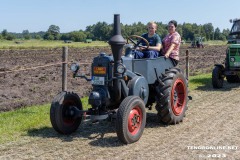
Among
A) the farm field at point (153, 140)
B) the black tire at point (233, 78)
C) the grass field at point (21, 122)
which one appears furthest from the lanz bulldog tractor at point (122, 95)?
the black tire at point (233, 78)

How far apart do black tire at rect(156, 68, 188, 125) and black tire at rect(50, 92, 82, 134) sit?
4.59 ft

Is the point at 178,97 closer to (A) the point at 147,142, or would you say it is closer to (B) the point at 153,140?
(B) the point at 153,140

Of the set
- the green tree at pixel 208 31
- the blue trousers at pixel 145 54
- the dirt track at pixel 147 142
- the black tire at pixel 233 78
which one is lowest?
the dirt track at pixel 147 142

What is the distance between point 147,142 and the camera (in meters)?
5.30

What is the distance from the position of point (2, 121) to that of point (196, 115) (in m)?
3.72

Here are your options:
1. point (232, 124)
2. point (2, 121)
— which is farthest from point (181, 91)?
point (2, 121)

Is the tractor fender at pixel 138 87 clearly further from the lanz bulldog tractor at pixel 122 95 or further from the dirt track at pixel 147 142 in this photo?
the dirt track at pixel 147 142

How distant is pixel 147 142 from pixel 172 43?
234 centimetres

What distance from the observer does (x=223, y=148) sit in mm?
4957

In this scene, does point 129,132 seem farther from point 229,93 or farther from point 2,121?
point 229,93

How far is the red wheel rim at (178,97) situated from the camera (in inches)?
250

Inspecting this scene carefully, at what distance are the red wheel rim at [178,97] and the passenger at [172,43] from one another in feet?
1.77

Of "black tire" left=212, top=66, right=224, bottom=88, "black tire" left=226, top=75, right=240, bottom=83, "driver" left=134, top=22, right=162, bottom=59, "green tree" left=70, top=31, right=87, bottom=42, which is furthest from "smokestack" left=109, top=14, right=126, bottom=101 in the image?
"green tree" left=70, top=31, right=87, bottom=42

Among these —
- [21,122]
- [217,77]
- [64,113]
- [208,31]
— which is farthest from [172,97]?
[208,31]
